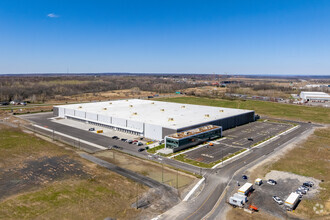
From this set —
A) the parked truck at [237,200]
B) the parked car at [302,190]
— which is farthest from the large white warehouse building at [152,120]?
the parked car at [302,190]

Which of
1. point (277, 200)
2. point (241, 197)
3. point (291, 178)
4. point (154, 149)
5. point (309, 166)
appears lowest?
point (291, 178)

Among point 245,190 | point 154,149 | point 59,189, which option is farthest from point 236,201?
point 154,149

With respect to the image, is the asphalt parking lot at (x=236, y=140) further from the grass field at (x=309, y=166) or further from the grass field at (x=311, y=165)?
the grass field at (x=311, y=165)

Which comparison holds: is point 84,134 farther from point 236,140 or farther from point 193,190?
point 236,140

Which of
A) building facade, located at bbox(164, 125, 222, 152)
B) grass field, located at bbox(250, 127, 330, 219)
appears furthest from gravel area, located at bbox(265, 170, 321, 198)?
building facade, located at bbox(164, 125, 222, 152)

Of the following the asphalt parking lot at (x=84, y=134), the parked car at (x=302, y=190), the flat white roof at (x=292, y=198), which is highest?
the asphalt parking lot at (x=84, y=134)

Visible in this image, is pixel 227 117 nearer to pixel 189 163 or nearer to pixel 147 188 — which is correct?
pixel 189 163

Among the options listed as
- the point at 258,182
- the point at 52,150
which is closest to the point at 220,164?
the point at 258,182
